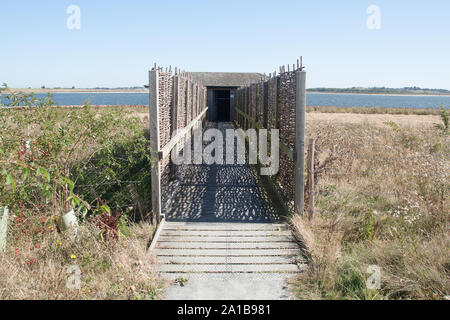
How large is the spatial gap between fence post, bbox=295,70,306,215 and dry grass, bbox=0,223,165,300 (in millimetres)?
2320

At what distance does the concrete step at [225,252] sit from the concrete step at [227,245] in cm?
8

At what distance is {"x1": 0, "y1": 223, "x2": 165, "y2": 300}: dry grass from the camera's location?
3.36 metres

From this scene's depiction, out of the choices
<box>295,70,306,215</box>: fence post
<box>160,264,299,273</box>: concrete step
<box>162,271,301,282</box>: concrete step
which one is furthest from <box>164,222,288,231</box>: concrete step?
<box>162,271,301,282</box>: concrete step

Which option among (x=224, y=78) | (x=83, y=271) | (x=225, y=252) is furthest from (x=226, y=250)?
(x=224, y=78)

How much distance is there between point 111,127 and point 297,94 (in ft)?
9.40

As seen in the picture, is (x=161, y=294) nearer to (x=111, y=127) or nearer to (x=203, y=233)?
(x=203, y=233)

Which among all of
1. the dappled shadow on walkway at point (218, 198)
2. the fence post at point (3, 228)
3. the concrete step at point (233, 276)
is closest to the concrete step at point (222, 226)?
the dappled shadow on walkway at point (218, 198)

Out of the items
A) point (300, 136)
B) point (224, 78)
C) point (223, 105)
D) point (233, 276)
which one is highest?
point (224, 78)

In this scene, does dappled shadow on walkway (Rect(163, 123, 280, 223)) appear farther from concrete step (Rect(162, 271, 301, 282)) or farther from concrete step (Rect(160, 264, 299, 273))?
concrete step (Rect(162, 271, 301, 282))

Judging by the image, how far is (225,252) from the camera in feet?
14.6

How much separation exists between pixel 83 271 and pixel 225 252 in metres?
1.58

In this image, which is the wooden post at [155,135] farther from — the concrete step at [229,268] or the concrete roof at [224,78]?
the concrete roof at [224,78]

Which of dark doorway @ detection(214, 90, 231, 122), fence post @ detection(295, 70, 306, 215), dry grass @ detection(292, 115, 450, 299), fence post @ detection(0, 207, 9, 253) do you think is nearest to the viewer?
dry grass @ detection(292, 115, 450, 299)

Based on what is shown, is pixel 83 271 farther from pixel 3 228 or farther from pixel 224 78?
pixel 224 78
